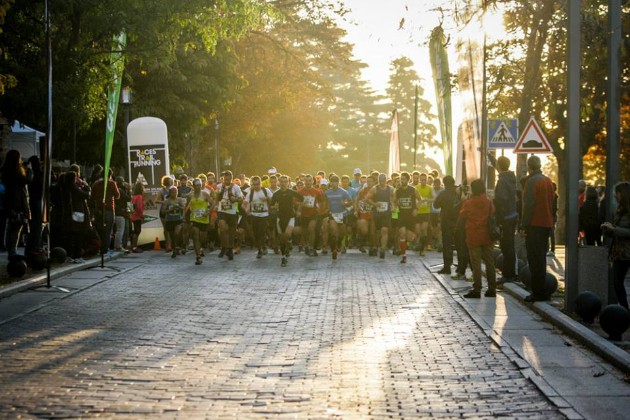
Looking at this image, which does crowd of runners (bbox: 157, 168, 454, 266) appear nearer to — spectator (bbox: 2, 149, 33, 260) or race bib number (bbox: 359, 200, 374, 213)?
race bib number (bbox: 359, 200, 374, 213)

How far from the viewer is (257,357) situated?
33.9ft

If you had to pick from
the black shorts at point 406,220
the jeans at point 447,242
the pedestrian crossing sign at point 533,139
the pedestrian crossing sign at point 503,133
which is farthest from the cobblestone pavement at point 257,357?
the black shorts at point 406,220

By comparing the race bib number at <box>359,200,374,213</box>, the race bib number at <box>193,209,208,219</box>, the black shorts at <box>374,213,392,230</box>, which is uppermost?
the race bib number at <box>359,200,374,213</box>

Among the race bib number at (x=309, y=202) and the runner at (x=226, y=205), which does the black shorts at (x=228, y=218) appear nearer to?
the runner at (x=226, y=205)

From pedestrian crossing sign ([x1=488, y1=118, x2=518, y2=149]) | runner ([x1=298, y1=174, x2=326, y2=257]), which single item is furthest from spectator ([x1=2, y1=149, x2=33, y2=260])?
runner ([x1=298, y1=174, x2=326, y2=257])

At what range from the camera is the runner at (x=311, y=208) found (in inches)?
1005

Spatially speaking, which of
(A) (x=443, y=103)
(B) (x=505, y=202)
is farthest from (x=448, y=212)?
(A) (x=443, y=103)

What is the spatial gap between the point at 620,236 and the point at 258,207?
12.7 m

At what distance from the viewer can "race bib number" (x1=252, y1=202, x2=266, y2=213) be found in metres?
24.6

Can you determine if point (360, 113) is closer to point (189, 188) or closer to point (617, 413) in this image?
point (189, 188)

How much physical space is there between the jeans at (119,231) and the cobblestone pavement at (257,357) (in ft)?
25.3

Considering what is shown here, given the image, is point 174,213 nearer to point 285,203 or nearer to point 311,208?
point 285,203

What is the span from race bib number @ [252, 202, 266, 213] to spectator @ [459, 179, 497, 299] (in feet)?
29.4

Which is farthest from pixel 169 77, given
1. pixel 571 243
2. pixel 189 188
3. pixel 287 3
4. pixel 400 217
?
pixel 571 243
